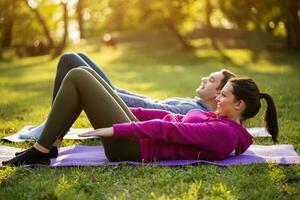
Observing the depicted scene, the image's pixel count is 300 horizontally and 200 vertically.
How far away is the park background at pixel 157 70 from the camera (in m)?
3.70

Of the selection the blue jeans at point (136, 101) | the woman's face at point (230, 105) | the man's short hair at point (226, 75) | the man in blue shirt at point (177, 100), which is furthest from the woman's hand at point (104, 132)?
the man's short hair at point (226, 75)

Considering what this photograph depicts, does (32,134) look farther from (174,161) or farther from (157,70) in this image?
(157,70)

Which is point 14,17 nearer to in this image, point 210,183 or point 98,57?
point 98,57

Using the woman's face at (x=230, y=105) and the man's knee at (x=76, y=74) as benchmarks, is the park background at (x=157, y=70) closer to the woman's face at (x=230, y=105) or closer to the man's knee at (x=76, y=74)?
the woman's face at (x=230, y=105)

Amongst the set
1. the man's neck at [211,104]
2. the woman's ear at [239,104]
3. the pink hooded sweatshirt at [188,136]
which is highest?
the woman's ear at [239,104]

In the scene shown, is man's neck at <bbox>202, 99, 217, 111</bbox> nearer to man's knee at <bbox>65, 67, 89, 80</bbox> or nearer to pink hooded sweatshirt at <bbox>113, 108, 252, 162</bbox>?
pink hooded sweatshirt at <bbox>113, 108, 252, 162</bbox>

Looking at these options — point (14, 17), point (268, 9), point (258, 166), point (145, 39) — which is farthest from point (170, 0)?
point (258, 166)

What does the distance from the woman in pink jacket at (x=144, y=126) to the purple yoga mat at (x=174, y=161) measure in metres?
0.10

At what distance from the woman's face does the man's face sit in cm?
105

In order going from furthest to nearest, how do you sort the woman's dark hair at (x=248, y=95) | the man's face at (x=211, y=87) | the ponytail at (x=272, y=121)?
the man's face at (x=211, y=87) < the ponytail at (x=272, y=121) < the woman's dark hair at (x=248, y=95)

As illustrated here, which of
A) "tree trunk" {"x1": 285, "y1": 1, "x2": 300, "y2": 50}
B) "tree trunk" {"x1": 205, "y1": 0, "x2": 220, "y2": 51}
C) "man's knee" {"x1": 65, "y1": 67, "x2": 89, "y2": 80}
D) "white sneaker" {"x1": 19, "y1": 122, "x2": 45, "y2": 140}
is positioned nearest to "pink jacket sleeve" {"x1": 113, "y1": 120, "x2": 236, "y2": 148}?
"man's knee" {"x1": 65, "y1": 67, "x2": 89, "y2": 80}

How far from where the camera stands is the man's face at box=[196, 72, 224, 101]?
5309 mm

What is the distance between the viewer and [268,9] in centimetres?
2595

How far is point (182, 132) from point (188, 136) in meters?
0.07
